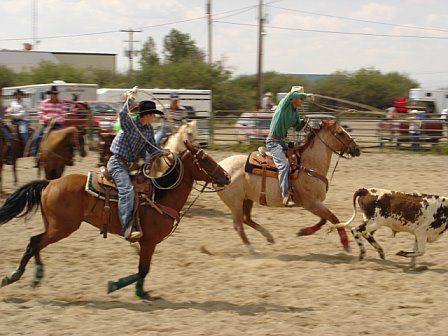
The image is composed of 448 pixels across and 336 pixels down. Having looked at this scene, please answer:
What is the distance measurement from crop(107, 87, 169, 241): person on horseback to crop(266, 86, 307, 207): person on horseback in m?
2.29

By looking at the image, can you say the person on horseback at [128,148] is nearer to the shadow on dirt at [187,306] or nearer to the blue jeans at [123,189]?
the blue jeans at [123,189]

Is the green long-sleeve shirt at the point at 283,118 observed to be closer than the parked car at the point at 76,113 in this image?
Yes

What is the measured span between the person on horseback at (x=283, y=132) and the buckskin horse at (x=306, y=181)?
0.16 meters

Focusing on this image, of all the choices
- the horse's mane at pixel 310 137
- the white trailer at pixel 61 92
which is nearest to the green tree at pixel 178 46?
the white trailer at pixel 61 92

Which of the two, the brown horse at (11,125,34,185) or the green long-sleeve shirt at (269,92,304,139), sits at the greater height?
the green long-sleeve shirt at (269,92,304,139)

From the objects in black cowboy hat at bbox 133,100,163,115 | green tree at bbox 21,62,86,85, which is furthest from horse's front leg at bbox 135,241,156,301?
green tree at bbox 21,62,86,85

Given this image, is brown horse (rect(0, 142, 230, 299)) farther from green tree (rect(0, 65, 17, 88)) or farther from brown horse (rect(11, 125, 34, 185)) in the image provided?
green tree (rect(0, 65, 17, 88))

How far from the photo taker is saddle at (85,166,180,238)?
6422 millimetres

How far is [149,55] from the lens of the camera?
5531 cm

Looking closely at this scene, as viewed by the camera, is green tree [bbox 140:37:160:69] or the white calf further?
green tree [bbox 140:37:160:69]

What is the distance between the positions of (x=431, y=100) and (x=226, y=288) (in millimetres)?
23333

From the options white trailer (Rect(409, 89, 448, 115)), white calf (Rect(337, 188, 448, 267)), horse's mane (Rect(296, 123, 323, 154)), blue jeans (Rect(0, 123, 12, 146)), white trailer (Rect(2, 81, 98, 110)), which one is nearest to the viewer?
white calf (Rect(337, 188, 448, 267))

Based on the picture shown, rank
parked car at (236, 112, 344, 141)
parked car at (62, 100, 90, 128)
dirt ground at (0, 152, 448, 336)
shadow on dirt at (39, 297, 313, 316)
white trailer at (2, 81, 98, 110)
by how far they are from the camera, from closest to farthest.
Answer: dirt ground at (0, 152, 448, 336) < shadow on dirt at (39, 297, 313, 316) < parked car at (62, 100, 90, 128) < parked car at (236, 112, 344, 141) < white trailer at (2, 81, 98, 110)

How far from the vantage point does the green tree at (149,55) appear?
54.5 metres
